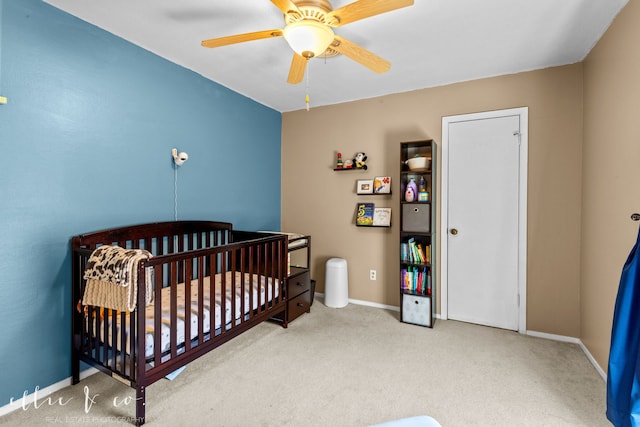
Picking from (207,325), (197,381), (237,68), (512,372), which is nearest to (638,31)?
(512,372)

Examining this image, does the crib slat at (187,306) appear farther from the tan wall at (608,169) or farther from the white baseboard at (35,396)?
the tan wall at (608,169)

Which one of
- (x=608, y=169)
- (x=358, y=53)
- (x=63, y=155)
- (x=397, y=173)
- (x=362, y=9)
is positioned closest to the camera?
(x=362, y=9)

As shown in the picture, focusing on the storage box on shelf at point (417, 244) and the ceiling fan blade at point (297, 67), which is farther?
the storage box on shelf at point (417, 244)

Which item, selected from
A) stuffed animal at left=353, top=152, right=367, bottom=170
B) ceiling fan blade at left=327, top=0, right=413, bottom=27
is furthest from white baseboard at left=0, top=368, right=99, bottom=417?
stuffed animal at left=353, top=152, right=367, bottom=170

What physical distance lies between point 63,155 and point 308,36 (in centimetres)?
165

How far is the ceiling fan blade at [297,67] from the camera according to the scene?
1808 mm

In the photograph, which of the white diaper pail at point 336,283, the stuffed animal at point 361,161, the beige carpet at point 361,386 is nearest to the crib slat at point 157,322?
the beige carpet at point 361,386

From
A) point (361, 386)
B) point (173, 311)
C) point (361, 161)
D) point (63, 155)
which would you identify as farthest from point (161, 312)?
point (361, 161)

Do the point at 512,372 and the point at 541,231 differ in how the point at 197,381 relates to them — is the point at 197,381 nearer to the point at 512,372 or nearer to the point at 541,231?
the point at 512,372

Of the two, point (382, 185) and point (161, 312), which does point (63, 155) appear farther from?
point (382, 185)

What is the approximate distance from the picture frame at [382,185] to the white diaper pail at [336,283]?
868 mm

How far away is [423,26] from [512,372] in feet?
7.86

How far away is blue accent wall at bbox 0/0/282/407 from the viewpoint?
5.49 feet

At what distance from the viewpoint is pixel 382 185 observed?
3.27m
